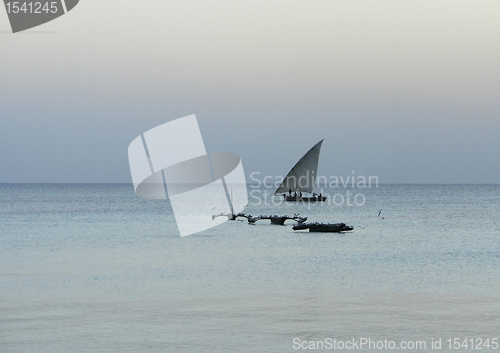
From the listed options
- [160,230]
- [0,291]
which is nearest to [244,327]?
[0,291]

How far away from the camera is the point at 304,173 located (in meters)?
72.1

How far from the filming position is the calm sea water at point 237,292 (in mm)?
15945

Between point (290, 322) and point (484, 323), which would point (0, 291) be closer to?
point (290, 322)

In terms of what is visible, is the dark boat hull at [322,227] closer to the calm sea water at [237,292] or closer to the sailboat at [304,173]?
the calm sea water at [237,292]

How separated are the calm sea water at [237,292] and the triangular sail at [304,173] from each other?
2741cm

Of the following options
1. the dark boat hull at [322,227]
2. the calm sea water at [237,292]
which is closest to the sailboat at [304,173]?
the dark boat hull at [322,227]

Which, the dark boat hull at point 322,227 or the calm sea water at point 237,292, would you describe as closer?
the calm sea water at point 237,292

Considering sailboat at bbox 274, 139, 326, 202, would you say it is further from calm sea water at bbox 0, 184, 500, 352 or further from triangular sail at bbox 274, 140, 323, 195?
calm sea water at bbox 0, 184, 500, 352

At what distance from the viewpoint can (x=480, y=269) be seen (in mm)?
28125

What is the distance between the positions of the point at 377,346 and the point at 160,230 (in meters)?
37.1

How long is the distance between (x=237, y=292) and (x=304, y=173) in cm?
5086

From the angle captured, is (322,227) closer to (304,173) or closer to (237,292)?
(237,292)

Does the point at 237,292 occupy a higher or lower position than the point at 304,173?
higher

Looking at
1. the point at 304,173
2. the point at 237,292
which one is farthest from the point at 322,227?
the point at 304,173
